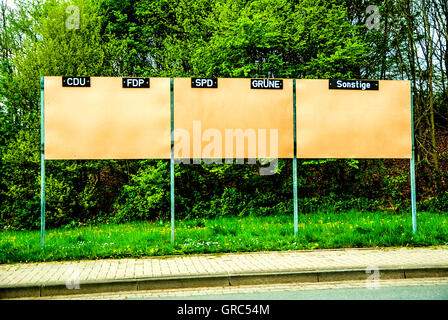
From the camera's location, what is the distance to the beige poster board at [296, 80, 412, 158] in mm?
9547

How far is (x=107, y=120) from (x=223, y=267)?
3.94m

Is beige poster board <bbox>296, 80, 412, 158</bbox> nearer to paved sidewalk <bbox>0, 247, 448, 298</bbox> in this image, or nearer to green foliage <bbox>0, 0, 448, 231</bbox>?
paved sidewalk <bbox>0, 247, 448, 298</bbox>

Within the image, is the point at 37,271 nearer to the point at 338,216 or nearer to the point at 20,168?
the point at 338,216

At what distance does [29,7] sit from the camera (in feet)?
65.0

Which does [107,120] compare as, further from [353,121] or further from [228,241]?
[353,121]

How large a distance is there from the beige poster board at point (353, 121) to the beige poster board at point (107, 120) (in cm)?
299

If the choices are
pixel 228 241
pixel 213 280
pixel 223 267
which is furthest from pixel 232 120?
pixel 213 280


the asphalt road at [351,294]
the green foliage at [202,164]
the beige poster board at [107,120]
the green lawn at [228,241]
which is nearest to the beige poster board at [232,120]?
the beige poster board at [107,120]

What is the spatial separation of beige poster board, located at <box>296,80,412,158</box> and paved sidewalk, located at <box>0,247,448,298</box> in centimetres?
232

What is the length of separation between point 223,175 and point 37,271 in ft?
31.3

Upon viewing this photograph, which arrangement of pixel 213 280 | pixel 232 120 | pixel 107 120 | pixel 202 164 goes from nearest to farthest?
pixel 213 280
pixel 107 120
pixel 232 120
pixel 202 164

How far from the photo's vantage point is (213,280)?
6.50 meters

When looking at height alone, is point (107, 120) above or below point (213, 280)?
above

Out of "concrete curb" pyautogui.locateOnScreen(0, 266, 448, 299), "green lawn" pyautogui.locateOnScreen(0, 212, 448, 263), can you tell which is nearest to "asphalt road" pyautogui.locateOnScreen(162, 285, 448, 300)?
"concrete curb" pyautogui.locateOnScreen(0, 266, 448, 299)
